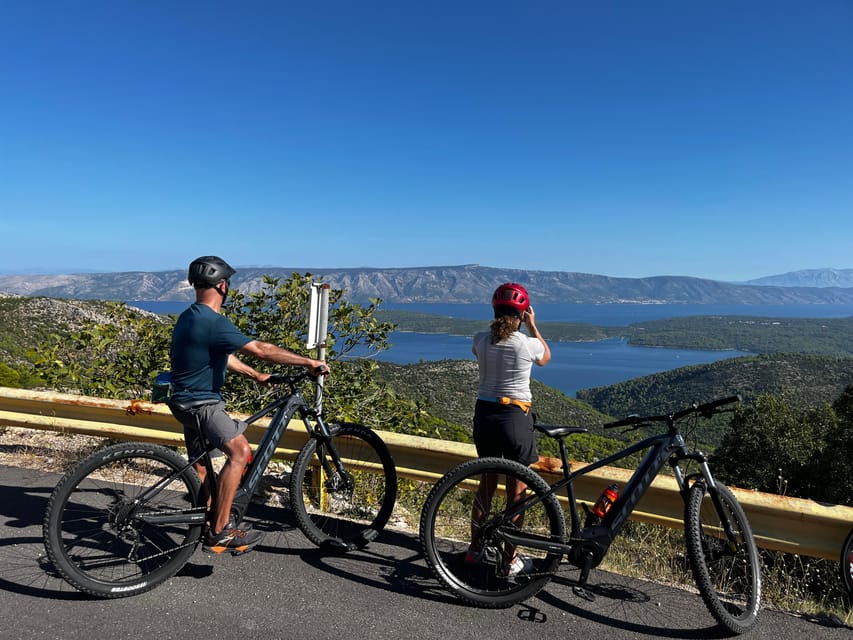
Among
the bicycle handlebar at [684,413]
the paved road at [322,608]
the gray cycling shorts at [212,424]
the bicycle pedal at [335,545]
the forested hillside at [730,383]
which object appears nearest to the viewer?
the paved road at [322,608]

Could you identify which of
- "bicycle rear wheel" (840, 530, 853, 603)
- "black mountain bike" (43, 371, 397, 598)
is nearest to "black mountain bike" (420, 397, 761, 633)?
"bicycle rear wheel" (840, 530, 853, 603)

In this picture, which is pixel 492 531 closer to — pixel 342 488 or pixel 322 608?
pixel 322 608

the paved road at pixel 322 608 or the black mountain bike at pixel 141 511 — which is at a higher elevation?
the black mountain bike at pixel 141 511

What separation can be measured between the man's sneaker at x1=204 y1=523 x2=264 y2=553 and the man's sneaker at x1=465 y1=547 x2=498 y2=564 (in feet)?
4.59

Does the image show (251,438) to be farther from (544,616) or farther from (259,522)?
(544,616)

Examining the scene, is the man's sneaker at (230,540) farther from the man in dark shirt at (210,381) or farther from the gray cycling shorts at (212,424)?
the gray cycling shorts at (212,424)

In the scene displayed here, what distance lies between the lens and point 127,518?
312 cm

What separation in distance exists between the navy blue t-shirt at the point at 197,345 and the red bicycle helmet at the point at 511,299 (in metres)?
1.60

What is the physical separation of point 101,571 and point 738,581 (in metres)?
3.98

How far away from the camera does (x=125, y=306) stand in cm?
802

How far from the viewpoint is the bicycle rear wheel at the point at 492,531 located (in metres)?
3.22

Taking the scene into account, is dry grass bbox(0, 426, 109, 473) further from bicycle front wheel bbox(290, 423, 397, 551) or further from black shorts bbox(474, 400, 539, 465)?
black shorts bbox(474, 400, 539, 465)

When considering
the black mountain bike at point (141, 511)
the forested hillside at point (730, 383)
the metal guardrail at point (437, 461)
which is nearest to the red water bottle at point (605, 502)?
the metal guardrail at point (437, 461)

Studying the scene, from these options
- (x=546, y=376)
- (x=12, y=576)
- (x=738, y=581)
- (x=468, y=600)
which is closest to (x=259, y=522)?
(x=12, y=576)
